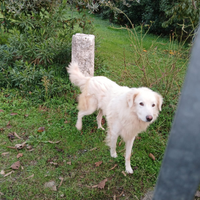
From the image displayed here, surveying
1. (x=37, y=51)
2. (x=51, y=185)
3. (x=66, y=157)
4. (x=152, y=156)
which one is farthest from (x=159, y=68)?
(x=51, y=185)

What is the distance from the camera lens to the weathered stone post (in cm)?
461

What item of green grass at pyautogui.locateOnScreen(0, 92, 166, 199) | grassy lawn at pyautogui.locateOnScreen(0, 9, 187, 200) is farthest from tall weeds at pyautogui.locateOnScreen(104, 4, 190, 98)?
green grass at pyautogui.locateOnScreen(0, 92, 166, 199)

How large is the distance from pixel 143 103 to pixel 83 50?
2794 mm

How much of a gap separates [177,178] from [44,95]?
4170 millimetres

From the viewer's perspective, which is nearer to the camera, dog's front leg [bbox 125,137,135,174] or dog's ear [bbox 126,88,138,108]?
dog's ear [bbox 126,88,138,108]

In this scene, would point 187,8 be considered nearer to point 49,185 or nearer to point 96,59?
point 96,59

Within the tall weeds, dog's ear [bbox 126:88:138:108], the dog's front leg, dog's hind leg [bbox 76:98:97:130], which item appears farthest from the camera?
the tall weeds

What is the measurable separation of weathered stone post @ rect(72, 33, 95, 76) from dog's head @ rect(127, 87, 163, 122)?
8.29 ft

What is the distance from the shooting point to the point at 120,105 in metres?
2.84

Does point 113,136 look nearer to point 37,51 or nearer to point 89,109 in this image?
point 89,109

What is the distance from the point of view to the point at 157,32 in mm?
12273

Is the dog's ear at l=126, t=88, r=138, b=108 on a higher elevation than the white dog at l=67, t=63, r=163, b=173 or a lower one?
higher

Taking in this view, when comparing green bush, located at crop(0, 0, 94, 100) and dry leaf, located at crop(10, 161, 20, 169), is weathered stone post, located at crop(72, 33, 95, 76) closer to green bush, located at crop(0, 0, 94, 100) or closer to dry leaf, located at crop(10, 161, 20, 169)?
green bush, located at crop(0, 0, 94, 100)

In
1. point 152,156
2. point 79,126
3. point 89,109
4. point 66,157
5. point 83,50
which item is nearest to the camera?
point 66,157
